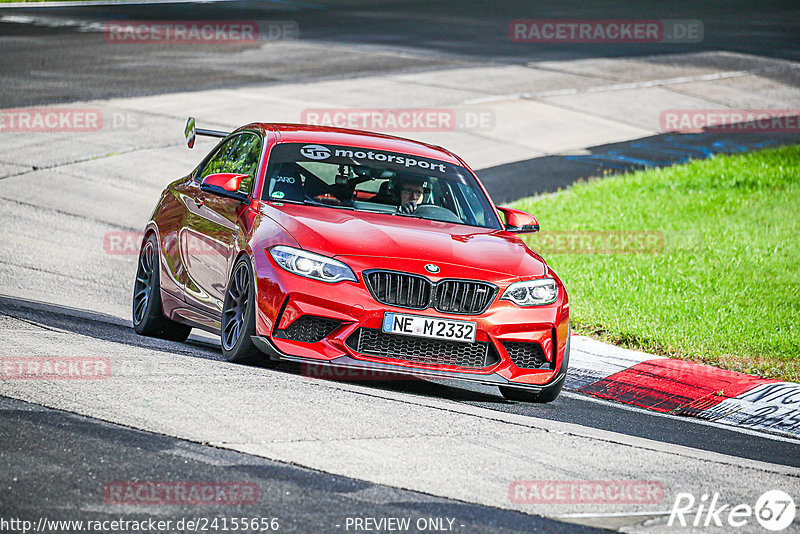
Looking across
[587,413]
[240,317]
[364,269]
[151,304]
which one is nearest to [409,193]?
[364,269]

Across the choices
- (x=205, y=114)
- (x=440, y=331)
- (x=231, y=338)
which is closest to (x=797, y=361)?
(x=440, y=331)

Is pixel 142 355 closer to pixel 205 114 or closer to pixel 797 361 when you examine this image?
pixel 797 361

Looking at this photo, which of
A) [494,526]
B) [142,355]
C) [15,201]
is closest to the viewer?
[494,526]

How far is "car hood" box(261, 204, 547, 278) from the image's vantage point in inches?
296

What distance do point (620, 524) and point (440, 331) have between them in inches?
91.3

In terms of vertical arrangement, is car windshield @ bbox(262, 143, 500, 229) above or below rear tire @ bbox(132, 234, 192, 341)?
above

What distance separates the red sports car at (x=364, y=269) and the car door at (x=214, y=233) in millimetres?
17

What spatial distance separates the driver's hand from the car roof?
579mm

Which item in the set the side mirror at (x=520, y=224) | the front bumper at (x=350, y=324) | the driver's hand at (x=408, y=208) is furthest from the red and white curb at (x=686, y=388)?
the driver's hand at (x=408, y=208)

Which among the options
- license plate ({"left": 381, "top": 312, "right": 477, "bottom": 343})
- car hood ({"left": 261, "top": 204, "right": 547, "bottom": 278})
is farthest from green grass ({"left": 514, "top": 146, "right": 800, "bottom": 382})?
license plate ({"left": 381, "top": 312, "right": 477, "bottom": 343})

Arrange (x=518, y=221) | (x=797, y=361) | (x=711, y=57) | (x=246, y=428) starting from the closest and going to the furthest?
(x=246, y=428) → (x=518, y=221) → (x=797, y=361) → (x=711, y=57)

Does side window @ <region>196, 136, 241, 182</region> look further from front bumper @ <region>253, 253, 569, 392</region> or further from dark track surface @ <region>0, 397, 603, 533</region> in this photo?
dark track surface @ <region>0, 397, 603, 533</region>

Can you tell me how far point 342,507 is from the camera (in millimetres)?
5098

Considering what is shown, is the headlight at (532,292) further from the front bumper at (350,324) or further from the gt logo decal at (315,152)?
the gt logo decal at (315,152)
